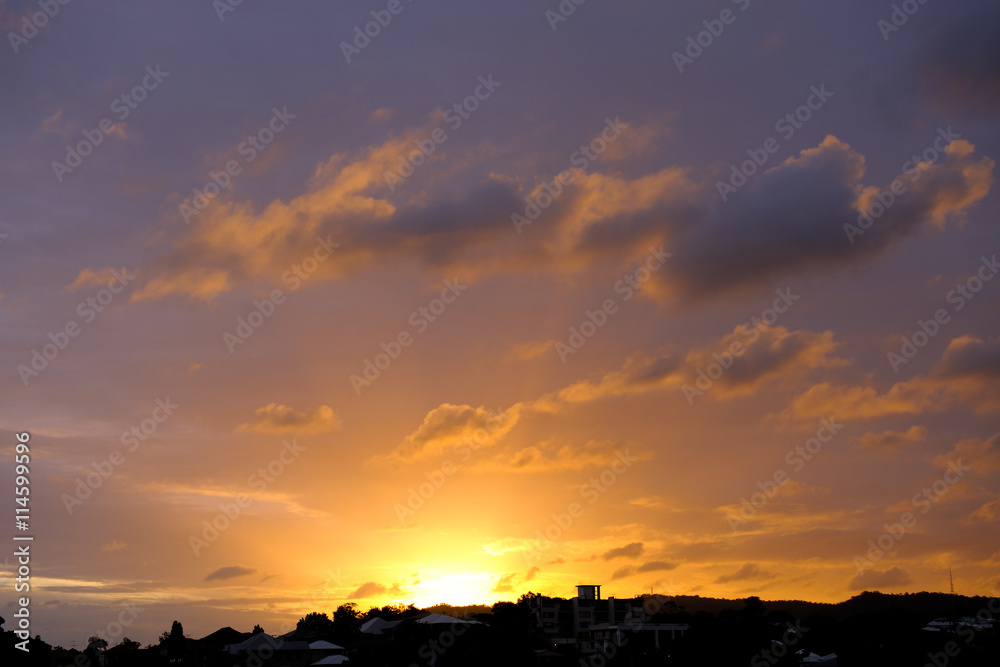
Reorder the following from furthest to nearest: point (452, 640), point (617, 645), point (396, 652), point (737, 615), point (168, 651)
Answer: point (168, 651) < point (617, 645) < point (396, 652) < point (452, 640) < point (737, 615)

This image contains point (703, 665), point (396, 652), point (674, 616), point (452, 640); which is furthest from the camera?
point (674, 616)

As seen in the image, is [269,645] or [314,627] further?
[314,627]

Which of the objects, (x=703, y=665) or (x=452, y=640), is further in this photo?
(x=452, y=640)

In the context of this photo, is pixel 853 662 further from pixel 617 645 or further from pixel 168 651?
pixel 168 651

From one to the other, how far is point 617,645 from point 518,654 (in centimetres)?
2743

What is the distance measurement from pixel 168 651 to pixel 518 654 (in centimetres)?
5824

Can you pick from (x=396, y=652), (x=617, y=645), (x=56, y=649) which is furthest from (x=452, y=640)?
(x=56, y=649)

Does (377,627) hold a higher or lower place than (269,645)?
higher

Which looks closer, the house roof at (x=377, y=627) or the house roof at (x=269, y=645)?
the house roof at (x=269, y=645)

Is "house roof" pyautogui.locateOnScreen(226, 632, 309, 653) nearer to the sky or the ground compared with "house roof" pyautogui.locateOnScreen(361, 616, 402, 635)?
nearer to the ground

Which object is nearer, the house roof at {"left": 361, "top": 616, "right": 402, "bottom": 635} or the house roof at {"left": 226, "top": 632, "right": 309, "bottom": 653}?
the house roof at {"left": 226, "top": 632, "right": 309, "bottom": 653}

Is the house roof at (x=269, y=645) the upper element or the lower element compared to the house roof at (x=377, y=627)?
lower

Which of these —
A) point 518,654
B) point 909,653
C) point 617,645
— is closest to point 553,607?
point 617,645

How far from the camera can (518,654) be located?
89000mm
